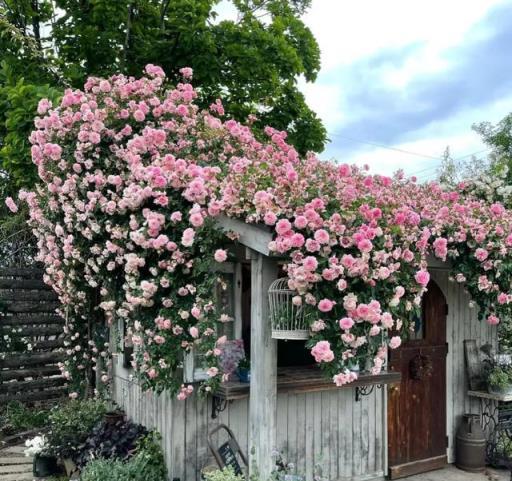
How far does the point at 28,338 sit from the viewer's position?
750cm

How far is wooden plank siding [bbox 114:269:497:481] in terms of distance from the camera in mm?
4398

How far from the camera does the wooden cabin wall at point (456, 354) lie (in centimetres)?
598

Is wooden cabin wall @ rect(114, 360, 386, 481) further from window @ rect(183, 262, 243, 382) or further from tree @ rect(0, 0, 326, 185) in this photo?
tree @ rect(0, 0, 326, 185)

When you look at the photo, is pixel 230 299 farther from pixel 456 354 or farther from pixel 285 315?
pixel 456 354

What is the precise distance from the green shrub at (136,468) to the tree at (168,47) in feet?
15.6

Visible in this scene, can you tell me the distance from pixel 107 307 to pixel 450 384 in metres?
3.82

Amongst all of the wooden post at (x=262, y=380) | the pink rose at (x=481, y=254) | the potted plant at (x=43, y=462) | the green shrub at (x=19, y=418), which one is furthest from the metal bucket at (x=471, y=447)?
the green shrub at (x=19, y=418)

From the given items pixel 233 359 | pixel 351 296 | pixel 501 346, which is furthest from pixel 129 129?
pixel 501 346

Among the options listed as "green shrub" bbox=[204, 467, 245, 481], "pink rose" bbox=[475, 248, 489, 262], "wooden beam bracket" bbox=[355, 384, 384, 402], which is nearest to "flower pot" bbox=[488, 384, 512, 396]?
"wooden beam bracket" bbox=[355, 384, 384, 402]

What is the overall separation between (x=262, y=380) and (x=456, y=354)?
10.7 ft

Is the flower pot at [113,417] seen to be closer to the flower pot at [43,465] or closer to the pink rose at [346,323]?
the flower pot at [43,465]

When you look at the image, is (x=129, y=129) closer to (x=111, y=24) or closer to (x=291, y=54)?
(x=111, y=24)

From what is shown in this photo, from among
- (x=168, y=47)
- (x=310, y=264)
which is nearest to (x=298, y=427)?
(x=310, y=264)

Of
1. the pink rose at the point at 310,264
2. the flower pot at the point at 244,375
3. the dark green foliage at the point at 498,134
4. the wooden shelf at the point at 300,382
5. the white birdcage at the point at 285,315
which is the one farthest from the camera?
the dark green foliage at the point at 498,134
